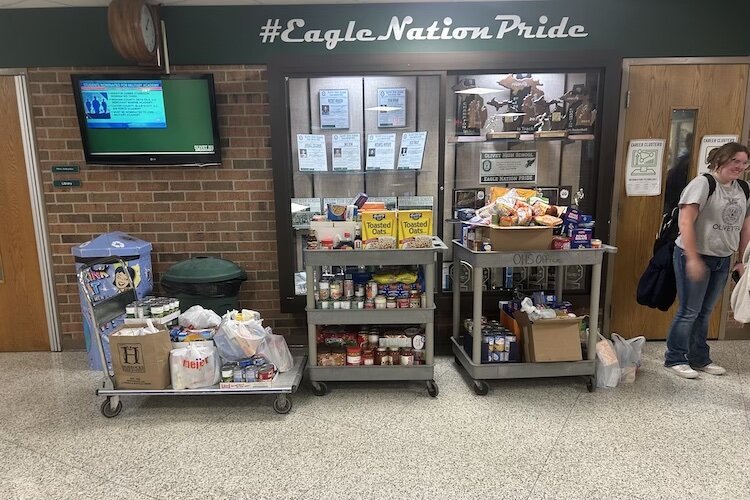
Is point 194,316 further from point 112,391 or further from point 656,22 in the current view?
point 656,22

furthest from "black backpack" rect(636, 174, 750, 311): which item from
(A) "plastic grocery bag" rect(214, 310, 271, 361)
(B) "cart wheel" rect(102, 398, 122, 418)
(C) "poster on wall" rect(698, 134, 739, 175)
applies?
(B) "cart wheel" rect(102, 398, 122, 418)

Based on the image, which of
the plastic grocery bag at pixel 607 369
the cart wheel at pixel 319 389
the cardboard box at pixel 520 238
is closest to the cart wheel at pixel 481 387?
the plastic grocery bag at pixel 607 369

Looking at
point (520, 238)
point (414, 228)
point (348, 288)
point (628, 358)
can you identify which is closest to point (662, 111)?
point (520, 238)

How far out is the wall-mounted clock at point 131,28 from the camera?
305 cm

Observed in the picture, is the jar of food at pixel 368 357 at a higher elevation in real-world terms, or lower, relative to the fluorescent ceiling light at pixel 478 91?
lower

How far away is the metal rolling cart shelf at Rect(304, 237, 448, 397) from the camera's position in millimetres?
2840

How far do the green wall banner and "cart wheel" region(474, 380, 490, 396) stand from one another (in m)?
2.42

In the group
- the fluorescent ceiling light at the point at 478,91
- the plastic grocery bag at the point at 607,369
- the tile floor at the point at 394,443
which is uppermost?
the fluorescent ceiling light at the point at 478,91

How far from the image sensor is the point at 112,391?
2.70 m

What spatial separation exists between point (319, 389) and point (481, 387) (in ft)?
3.53

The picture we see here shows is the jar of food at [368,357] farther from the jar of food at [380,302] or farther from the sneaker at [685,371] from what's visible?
the sneaker at [685,371]

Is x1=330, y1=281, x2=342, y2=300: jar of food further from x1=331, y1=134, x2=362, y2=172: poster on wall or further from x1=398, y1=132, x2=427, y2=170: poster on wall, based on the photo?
x1=398, y1=132, x2=427, y2=170: poster on wall

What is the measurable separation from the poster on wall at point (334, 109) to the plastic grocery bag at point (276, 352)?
175 centimetres

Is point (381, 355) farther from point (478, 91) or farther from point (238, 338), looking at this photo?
point (478, 91)
